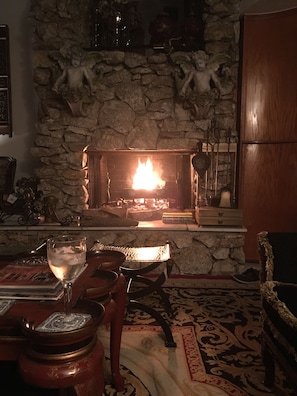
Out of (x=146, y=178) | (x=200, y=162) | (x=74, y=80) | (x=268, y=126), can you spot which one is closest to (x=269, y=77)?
(x=268, y=126)

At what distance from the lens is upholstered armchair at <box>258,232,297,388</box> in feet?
4.58

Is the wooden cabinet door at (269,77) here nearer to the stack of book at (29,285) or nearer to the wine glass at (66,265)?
the stack of book at (29,285)

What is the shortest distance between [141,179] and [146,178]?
5 cm

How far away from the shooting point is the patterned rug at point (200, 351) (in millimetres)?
1742

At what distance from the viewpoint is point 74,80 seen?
3.32 m

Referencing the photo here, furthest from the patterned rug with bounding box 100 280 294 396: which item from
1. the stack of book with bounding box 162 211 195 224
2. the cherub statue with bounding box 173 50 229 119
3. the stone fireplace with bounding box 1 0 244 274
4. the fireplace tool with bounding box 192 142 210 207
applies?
the cherub statue with bounding box 173 50 229 119

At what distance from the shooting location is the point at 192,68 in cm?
331

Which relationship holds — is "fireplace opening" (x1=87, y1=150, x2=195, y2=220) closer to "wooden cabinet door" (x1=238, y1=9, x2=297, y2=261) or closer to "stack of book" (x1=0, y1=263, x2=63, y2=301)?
"wooden cabinet door" (x1=238, y1=9, x2=297, y2=261)

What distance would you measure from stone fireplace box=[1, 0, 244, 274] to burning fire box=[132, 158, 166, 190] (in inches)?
6.9

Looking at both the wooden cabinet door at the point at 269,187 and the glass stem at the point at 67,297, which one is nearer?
the glass stem at the point at 67,297

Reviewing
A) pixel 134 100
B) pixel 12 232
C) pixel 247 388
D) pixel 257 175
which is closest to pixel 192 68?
pixel 134 100

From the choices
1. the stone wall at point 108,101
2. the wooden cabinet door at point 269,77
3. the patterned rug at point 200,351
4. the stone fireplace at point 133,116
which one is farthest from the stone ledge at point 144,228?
the wooden cabinet door at point 269,77

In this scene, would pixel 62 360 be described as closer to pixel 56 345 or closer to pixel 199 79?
pixel 56 345

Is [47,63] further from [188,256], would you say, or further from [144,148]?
[188,256]
